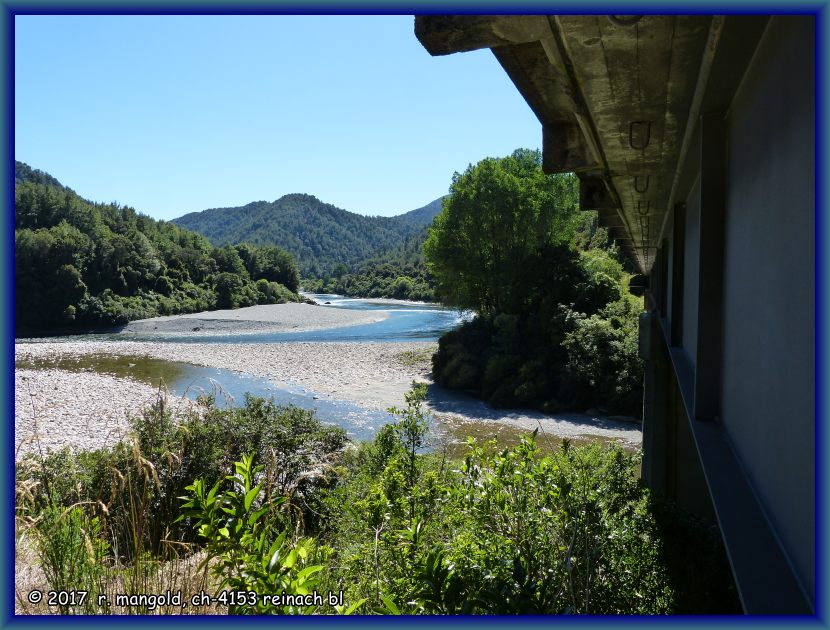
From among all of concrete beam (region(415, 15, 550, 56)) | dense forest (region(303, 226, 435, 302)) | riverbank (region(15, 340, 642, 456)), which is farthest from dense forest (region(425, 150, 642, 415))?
dense forest (region(303, 226, 435, 302))

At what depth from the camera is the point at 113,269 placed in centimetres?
6394

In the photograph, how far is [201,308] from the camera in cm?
7250

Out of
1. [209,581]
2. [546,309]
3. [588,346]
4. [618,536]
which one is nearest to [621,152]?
[618,536]

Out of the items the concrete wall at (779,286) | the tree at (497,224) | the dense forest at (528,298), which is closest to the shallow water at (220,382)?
the dense forest at (528,298)

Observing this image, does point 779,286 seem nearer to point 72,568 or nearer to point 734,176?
point 734,176

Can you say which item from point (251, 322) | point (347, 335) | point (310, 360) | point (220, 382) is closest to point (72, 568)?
point (220, 382)

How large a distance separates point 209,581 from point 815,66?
12.5 feet

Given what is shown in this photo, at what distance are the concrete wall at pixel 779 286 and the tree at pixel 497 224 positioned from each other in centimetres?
2605

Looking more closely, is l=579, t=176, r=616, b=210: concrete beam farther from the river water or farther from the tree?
the tree

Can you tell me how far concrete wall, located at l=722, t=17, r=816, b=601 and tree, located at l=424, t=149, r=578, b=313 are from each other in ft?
85.5

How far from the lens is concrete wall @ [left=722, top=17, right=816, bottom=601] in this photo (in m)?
1.37

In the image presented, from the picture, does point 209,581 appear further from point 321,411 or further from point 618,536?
point 321,411

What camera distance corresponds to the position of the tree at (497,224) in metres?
29.5

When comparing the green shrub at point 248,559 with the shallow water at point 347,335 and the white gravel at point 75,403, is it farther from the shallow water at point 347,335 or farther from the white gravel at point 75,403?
the shallow water at point 347,335
